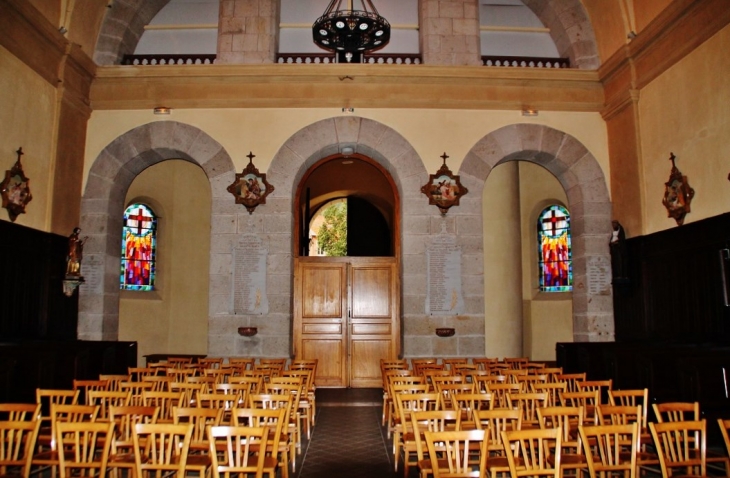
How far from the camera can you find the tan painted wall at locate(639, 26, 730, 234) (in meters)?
7.84

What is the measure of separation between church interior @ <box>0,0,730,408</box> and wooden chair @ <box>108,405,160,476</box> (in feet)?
13.2

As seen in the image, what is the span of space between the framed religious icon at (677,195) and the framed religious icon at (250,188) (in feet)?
20.4

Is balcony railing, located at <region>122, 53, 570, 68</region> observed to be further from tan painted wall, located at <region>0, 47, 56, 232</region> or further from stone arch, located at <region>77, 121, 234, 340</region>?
tan painted wall, located at <region>0, 47, 56, 232</region>

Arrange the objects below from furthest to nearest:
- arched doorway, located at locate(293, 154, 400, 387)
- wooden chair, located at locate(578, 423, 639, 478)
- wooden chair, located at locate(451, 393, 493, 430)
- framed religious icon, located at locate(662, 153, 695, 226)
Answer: arched doorway, located at locate(293, 154, 400, 387), framed religious icon, located at locate(662, 153, 695, 226), wooden chair, located at locate(451, 393, 493, 430), wooden chair, located at locate(578, 423, 639, 478)

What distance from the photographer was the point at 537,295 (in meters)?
14.0

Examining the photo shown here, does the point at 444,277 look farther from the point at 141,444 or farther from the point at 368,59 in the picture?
the point at 141,444

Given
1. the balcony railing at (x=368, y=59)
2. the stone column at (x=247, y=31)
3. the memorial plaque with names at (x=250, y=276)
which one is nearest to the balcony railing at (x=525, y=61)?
the balcony railing at (x=368, y=59)

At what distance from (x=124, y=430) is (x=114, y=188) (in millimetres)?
6906

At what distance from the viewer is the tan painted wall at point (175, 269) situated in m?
13.4

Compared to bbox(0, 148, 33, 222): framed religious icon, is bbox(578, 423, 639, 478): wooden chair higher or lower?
lower

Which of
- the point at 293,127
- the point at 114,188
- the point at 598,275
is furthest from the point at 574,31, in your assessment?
the point at 114,188

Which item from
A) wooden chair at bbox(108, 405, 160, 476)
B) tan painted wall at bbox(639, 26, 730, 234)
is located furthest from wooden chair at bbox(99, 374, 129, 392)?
tan painted wall at bbox(639, 26, 730, 234)

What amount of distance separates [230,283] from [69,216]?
287 cm

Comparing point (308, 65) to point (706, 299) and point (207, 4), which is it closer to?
point (207, 4)
